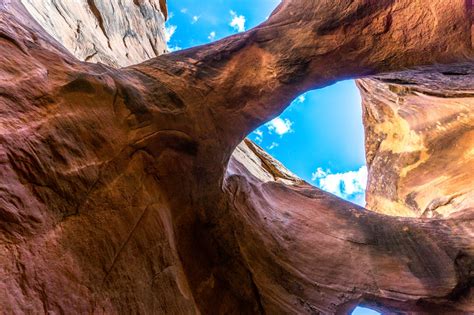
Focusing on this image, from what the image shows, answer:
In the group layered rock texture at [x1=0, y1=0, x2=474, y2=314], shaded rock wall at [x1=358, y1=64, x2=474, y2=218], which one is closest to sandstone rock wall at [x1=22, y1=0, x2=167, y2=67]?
Answer: layered rock texture at [x1=0, y1=0, x2=474, y2=314]

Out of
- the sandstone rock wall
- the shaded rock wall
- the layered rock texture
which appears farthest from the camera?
the shaded rock wall

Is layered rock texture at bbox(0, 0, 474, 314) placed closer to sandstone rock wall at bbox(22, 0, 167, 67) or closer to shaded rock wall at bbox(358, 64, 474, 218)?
sandstone rock wall at bbox(22, 0, 167, 67)

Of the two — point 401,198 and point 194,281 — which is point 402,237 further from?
point 401,198

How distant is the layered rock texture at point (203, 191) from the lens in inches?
170

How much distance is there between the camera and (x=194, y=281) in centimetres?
622

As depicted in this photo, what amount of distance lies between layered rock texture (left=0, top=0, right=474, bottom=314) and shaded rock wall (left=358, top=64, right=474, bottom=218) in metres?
2.84

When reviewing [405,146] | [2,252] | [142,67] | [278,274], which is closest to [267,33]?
[142,67]

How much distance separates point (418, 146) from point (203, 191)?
10586 millimetres

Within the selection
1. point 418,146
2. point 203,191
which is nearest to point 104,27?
point 203,191

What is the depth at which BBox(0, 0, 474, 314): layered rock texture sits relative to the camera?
4324mm

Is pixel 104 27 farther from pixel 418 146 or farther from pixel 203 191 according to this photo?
pixel 418 146

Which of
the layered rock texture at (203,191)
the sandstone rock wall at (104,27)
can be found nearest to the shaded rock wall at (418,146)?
the layered rock texture at (203,191)

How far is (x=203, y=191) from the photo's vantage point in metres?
6.55

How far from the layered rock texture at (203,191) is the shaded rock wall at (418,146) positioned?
9.32 ft
